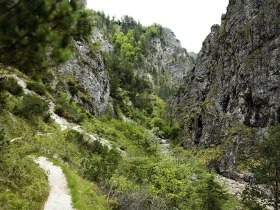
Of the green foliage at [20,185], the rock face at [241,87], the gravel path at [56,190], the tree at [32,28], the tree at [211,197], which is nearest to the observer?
the tree at [32,28]

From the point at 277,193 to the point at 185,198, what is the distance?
6.65 meters

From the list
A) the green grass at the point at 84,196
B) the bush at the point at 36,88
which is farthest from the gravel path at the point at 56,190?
the bush at the point at 36,88

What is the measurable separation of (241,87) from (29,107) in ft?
126

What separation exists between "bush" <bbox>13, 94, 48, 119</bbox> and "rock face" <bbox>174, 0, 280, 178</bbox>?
29060 millimetres

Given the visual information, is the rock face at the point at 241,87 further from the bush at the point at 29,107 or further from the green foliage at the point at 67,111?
the bush at the point at 29,107

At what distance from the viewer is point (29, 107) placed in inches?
1421

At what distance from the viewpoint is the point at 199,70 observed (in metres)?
97.1

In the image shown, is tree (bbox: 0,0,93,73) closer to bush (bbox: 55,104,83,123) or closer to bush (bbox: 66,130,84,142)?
bush (bbox: 66,130,84,142)

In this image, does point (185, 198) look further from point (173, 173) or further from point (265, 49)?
point (265, 49)

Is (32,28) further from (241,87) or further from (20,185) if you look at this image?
(241,87)

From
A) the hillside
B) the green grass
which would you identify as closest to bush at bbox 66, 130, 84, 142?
the hillside

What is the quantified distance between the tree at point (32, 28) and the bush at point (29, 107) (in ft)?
93.2

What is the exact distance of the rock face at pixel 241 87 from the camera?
2162 inches

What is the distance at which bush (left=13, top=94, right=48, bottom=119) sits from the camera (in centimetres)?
3494
